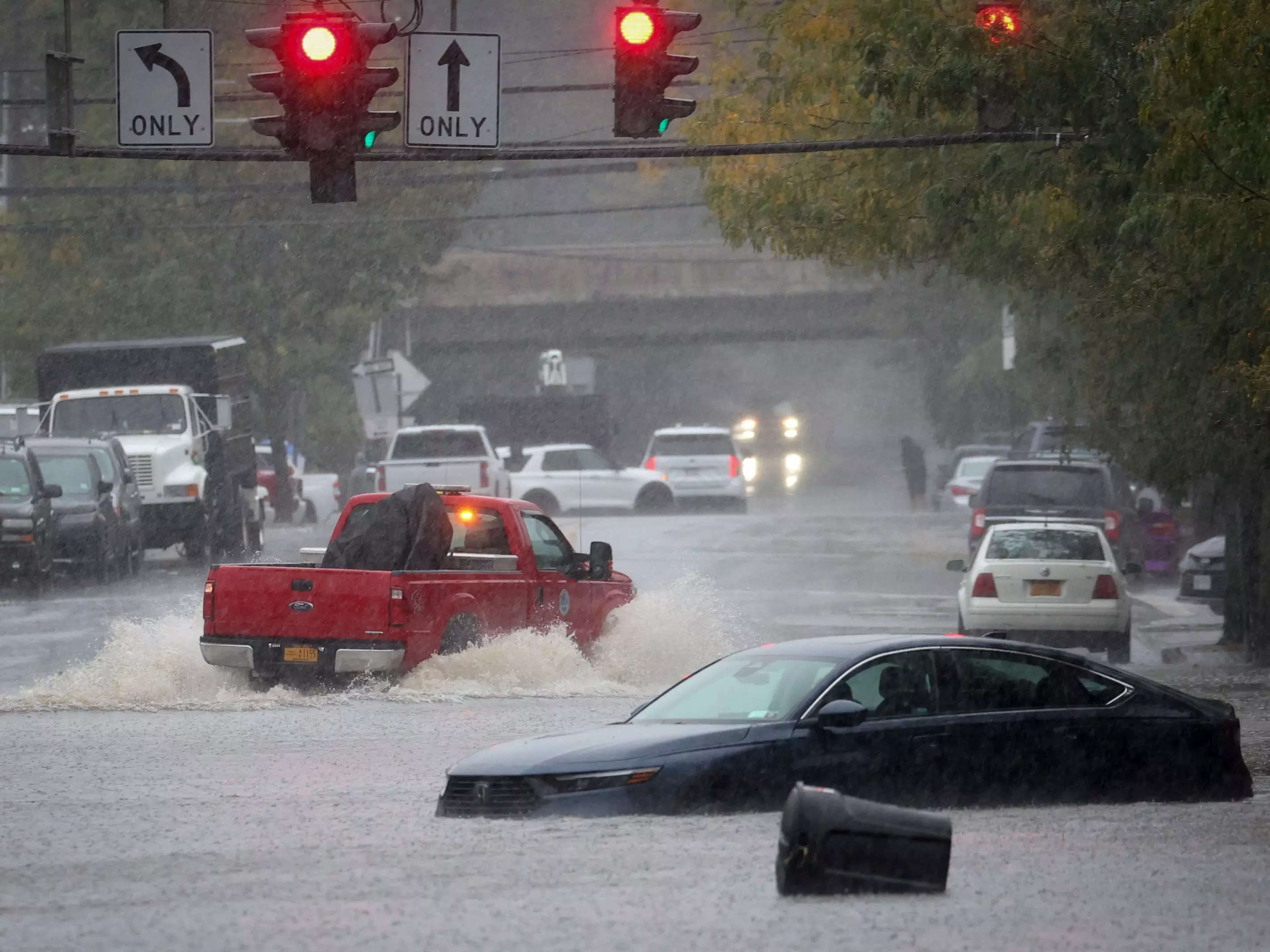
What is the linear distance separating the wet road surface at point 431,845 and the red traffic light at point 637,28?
188 inches

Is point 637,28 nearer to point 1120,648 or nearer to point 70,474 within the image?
point 1120,648

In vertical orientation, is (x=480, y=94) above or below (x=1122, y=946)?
above

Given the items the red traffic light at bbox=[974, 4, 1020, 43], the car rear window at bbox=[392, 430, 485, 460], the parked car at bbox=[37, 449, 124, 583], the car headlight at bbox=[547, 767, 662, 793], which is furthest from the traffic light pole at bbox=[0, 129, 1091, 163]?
the car rear window at bbox=[392, 430, 485, 460]

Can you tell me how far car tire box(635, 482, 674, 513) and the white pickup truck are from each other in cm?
559

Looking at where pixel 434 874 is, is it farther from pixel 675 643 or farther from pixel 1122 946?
pixel 675 643

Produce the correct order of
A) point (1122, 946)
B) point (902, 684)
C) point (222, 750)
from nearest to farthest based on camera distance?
point (1122, 946)
point (902, 684)
point (222, 750)

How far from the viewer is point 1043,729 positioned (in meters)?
10.1

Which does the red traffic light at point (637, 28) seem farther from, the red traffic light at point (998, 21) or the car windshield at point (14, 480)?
the car windshield at point (14, 480)

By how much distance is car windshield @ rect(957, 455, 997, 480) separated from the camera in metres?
40.3

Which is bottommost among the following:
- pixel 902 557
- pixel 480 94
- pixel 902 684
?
pixel 902 557

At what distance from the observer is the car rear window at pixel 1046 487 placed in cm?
2677

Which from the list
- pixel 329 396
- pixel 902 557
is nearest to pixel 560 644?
pixel 902 557

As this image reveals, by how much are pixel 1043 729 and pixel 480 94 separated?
8217mm

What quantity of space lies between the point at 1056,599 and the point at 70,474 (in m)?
14.7
